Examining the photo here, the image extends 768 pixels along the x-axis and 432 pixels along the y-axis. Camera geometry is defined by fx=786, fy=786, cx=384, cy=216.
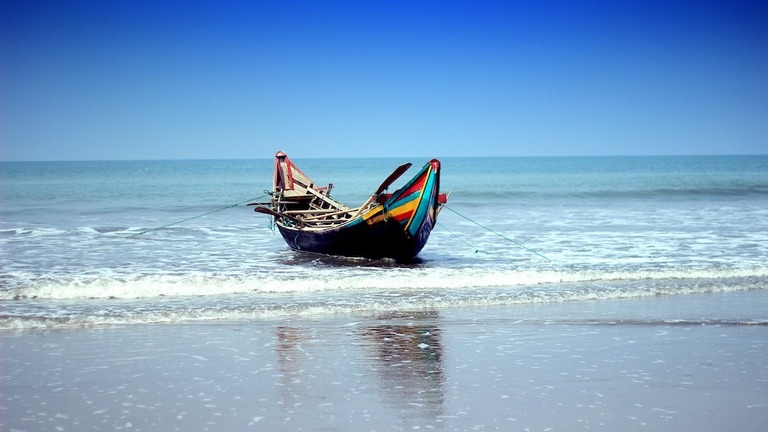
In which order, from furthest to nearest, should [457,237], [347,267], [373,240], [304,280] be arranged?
[457,237]
[373,240]
[347,267]
[304,280]

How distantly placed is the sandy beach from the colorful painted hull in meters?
3.91

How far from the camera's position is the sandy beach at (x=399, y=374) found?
5.73m

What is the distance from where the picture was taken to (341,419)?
5730mm

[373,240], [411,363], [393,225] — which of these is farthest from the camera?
[373,240]

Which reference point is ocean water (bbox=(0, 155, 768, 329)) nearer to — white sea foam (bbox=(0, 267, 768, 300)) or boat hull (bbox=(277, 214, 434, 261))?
white sea foam (bbox=(0, 267, 768, 300))

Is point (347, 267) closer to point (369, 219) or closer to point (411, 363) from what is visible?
point (369, 219)

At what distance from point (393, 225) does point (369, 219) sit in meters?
0.48

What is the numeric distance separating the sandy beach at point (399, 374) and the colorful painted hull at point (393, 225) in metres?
3.91

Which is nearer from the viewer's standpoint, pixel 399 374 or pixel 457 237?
pixel 399 374

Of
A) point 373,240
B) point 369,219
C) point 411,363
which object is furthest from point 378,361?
point 373,240

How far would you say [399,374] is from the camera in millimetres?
6906

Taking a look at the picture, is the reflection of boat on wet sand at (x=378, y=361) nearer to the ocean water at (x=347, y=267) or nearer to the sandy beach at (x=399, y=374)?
the sandy beach at (x=399, y=374)

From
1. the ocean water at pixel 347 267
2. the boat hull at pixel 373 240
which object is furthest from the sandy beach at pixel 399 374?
the boat hull at pixel 373 240

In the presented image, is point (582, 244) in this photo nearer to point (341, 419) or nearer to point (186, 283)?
point (186, 283)
